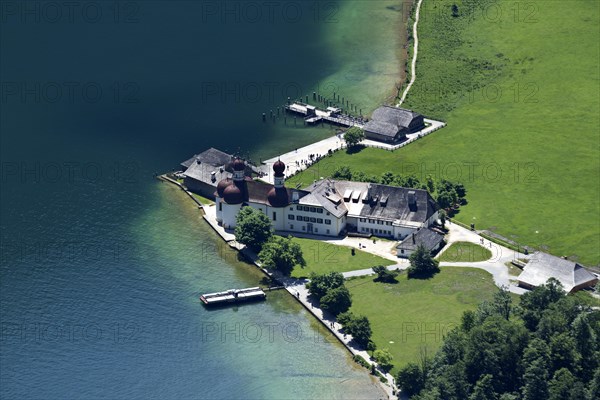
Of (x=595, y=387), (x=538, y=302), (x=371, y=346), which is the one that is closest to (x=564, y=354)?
(x=595, y=387)

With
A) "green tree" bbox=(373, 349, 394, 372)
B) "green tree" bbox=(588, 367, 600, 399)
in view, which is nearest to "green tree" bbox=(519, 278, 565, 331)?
"green tree" bbox=(588, 367, 600, 399)

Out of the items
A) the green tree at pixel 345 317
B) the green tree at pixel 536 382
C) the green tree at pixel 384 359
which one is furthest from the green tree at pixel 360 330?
the green tree at pixel 536 382

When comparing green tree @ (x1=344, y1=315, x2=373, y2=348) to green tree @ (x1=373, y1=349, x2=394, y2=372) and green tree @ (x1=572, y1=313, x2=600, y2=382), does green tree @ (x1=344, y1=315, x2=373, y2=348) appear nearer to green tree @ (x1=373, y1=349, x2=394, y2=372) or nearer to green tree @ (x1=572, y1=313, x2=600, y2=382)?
green tree @ (x1=373, y1=349, x2=394, y2=372)

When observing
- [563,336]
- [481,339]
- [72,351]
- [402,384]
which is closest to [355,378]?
[402,384]

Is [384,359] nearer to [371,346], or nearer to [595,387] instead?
[371,346]

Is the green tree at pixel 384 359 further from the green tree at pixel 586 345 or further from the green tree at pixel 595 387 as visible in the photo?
the green tree at pixel 595 387

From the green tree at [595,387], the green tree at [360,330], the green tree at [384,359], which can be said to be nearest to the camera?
the green tree at [595,387]
